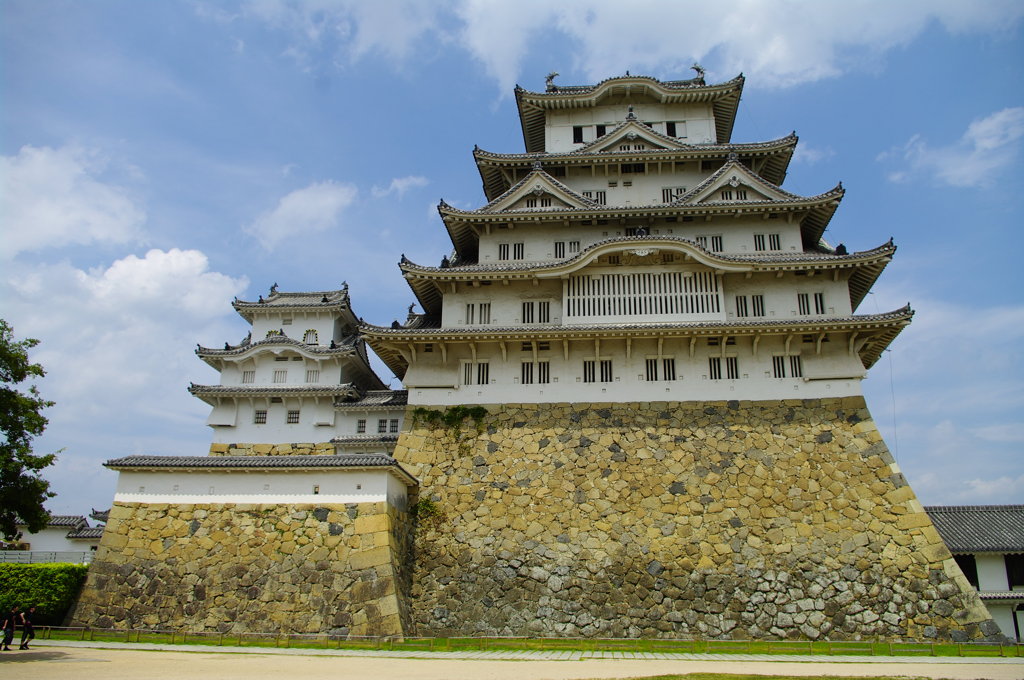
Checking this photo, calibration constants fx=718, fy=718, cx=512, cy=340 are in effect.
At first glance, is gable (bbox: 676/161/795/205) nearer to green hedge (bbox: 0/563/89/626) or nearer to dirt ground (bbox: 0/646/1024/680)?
dirt ground (bbox: 0/646/1024/680)

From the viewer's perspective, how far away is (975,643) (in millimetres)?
20453

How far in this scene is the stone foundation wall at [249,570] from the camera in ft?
67.2

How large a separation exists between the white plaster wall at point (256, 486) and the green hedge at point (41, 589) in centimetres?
262

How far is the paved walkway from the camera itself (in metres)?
14.0

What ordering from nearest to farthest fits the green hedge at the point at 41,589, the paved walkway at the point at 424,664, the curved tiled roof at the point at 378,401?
the paved walkway at the point at 424,664
the green hedge at the point at 41,589
the curved tiled roof at the point at 378,401

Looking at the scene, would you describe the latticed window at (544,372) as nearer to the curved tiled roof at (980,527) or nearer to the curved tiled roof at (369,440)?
the curved tiled roof at (369,440)

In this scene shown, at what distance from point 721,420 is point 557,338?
6400 mm

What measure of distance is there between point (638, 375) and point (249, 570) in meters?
14.3

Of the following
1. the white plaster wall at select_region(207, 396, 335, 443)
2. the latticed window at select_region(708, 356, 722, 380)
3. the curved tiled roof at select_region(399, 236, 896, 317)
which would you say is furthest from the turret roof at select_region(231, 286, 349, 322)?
the latticed window at select_region(708, 356, 722, 380)

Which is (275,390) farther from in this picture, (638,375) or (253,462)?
(638,375)

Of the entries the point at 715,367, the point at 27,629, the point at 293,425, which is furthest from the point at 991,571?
the point at 27,629

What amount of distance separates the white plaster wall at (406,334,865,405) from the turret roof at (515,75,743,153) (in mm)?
15016

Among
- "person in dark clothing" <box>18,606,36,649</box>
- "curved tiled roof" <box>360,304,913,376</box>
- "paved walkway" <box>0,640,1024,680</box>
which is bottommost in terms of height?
"paved walkway" <box>0,640,1024,680</box>

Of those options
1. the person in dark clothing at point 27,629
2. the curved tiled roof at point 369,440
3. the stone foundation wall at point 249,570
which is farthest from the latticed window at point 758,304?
the person in dark clothing at point 27,629
